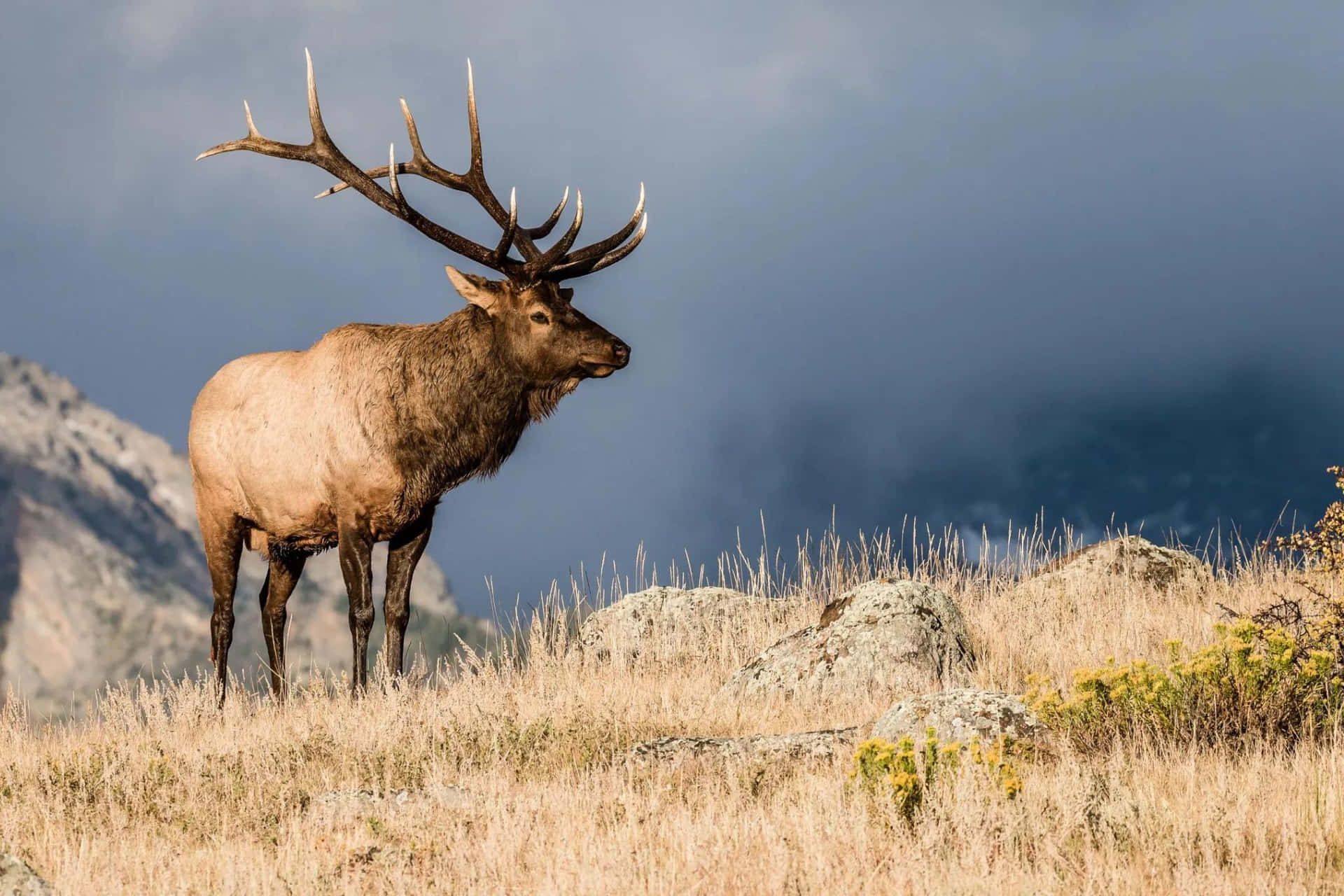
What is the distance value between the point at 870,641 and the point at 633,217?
379cm

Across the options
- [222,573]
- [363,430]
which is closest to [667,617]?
[363,430]

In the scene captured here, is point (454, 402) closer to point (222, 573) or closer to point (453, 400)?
point (453, 400)

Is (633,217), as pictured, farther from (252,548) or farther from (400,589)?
(252,548)

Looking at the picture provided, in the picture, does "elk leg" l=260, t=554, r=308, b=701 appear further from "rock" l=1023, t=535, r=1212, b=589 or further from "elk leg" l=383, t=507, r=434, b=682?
"rock" l=1023, t=535, r=1212, b=589

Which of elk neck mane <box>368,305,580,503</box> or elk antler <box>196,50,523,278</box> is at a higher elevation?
elk antler <box>196,50,523,278</box>

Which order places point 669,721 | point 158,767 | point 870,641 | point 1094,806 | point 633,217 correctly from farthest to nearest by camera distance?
point 633,217 < point 870,641 < point 669,721 < point 158,767 < point 1094,806

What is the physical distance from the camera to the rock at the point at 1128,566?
13016mm

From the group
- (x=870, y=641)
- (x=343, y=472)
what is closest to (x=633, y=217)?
(x=343, y=472)

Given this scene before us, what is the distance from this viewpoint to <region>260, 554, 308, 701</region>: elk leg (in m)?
11.3

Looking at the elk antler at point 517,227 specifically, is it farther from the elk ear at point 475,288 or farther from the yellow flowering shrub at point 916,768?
the yellow flowering shrub at point 916,768

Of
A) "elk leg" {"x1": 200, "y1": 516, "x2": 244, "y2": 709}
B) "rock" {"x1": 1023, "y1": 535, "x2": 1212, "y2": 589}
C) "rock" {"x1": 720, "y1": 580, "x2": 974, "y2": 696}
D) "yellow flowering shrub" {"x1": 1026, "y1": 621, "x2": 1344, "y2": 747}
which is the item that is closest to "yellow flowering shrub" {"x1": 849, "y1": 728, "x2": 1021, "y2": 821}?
"yellow flowering shrub" {"x1": 1026, "y1": 621, "x2": 1344, "y2": 747}

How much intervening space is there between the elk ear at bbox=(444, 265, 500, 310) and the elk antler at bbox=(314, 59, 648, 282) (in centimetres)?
16

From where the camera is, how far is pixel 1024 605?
1212cm

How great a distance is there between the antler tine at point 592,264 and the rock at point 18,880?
20.0 feet
